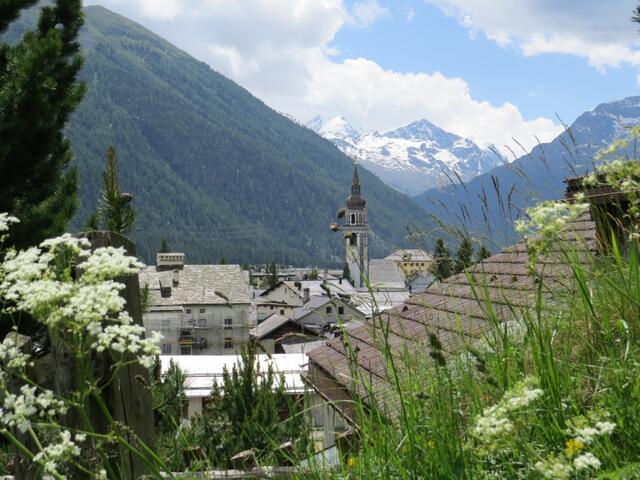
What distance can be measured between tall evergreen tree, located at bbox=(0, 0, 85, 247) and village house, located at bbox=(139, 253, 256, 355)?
39535 millimetres

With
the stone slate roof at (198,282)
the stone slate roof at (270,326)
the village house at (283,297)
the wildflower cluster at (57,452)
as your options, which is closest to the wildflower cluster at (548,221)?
the wildflower cluster at (57,452)

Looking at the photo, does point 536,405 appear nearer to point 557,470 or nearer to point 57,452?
point 557,470

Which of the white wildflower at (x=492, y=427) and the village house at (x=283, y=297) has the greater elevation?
the white wildflower at (x=492, y=427)

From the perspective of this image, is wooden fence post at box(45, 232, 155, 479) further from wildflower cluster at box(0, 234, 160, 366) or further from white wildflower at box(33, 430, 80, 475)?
white wildflower at box(33, 430, 80, 475)

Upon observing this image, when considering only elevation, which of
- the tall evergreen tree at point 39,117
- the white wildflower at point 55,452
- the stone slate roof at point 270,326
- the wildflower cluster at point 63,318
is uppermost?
the tall evergreen tree at point 39,117

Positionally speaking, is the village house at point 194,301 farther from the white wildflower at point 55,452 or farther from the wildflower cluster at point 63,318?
the white wildflower at point 55,452

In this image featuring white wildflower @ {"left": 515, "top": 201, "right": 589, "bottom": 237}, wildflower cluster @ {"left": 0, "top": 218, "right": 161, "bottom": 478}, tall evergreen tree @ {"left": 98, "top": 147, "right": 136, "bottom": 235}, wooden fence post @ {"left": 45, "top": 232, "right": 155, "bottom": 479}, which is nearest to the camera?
wildflower cluster @ {"left": 0, "top": 218, "right": 161, "bottom": 478}

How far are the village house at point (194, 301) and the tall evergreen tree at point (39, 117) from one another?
3954cm

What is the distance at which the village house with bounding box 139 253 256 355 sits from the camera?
162ft

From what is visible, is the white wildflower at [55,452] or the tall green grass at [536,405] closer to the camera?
the white wildflower at [55,452]

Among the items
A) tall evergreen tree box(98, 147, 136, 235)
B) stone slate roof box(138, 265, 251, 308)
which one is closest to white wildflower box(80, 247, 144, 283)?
tall evergreen tree box(98, 147, 136, 235)

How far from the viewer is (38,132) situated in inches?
339

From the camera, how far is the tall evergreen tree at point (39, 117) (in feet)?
26.8

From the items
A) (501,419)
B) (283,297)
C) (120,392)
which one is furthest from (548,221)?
(283,297)
